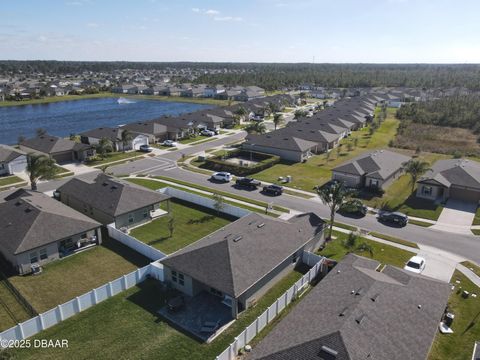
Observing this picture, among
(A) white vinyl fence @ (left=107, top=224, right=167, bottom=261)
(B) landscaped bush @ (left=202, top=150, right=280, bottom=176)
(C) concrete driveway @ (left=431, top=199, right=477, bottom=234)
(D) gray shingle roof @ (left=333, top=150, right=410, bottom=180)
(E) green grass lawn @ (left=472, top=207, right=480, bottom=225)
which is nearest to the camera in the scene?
(A) white vinyl fence @ (left=107, top=224, right=167, bottom=261)

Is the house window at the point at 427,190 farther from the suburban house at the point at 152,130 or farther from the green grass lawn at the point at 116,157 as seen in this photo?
the suburban house at the point at 152,130

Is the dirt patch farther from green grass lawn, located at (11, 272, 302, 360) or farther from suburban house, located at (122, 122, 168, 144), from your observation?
green grass lawn, located at (11, 272, 302, 360)

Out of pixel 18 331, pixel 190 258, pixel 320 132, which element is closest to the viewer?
pixel 18 331

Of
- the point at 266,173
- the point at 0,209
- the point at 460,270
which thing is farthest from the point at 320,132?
the point at 0,209

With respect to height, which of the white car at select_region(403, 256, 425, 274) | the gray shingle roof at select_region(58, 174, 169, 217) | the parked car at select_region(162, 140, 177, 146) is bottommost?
the white car at select_region(403, 256, 425, 274)

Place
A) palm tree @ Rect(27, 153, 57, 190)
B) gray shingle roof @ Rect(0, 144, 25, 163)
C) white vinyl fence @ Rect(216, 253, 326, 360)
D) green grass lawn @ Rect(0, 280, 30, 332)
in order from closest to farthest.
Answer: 1. white vinyl fence @ Rect(216, 253, 326, 360)
2. green grass lawn @ Rect(0, 280, 30, 332)
3. palm tree @ Rect(27, 153, 57, 190)
4. gray shingle roof @ Rect(0, 144, 25, 163)

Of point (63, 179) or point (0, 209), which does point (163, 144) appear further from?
point (0, 209)

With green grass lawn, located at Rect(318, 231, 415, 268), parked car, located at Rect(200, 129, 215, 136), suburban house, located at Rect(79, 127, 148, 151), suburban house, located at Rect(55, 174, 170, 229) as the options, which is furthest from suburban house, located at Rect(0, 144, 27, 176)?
green grass lawn, located at Rect(318, 231, 415, 268)
